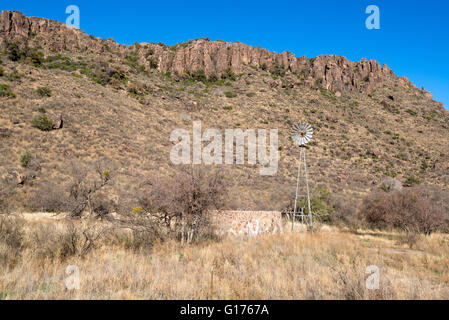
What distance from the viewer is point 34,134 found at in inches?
926

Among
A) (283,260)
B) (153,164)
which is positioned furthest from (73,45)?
(283,260)

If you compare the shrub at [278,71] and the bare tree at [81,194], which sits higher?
the shrub at [278,71]

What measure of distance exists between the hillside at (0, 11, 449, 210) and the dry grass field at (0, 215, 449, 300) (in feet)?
18.5

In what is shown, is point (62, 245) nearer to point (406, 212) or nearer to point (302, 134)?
point (302, 134)

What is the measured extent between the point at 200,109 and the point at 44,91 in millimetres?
21348

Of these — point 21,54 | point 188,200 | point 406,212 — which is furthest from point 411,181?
point 21,54

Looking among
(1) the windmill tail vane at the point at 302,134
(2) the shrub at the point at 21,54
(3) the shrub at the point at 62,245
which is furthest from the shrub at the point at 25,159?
(2) the shrub at the point at 21,54

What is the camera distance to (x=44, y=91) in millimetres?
30125

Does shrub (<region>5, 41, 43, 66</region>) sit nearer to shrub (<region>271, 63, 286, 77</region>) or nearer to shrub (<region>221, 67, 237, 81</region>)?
shrub (<region>221, 67, 237, 81</region>)

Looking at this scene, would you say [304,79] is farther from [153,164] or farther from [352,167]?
[153,164]

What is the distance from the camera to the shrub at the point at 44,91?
2980 centimetres

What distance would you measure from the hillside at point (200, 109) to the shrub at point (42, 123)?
589 millimetres

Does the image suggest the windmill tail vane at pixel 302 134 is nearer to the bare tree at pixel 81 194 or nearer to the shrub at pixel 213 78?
the bare tree at pixel 81 194
